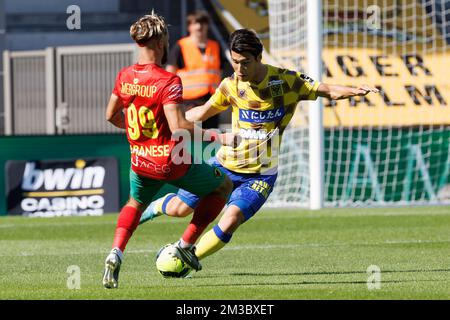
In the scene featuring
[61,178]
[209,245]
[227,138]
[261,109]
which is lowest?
[209,245]

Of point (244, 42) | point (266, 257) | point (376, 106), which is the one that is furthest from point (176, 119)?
point (376, 106)

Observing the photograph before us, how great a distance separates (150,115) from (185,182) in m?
0.58

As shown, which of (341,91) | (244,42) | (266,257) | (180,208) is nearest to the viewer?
(244,42)

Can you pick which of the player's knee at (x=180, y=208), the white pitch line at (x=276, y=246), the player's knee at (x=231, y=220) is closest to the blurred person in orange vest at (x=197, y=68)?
the white pitch line at (x=276, y=246)

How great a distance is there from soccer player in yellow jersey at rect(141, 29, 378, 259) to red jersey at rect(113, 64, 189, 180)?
918 millimetres

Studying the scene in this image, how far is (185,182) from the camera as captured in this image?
8.89 m

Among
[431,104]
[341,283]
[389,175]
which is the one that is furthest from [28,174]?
[341,283]

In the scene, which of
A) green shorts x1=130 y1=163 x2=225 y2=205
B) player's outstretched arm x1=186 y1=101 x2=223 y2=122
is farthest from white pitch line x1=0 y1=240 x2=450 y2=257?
green shorts x1=130 y1=163 x2=225 y2=205

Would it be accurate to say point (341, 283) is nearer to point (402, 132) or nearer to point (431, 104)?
point (402, 132)

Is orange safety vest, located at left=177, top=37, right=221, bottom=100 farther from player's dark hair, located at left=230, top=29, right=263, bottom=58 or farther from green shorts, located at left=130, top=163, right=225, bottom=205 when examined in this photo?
green shorts, located at left=130, top=163, right=225, bottom=205

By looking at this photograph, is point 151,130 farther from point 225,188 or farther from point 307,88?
point 307,88

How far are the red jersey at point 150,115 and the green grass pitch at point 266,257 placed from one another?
2.75ft

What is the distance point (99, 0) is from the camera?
79.4ft
